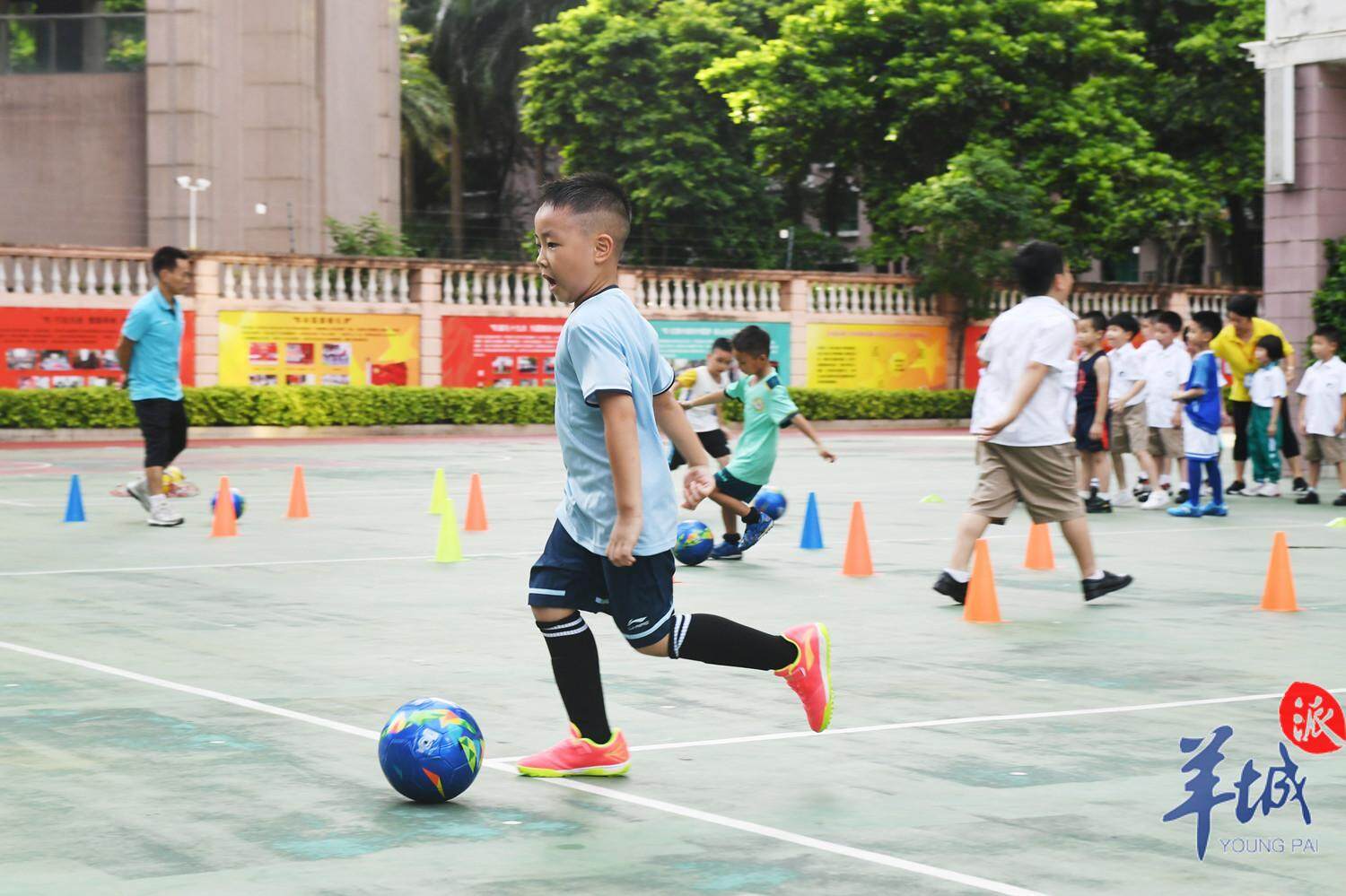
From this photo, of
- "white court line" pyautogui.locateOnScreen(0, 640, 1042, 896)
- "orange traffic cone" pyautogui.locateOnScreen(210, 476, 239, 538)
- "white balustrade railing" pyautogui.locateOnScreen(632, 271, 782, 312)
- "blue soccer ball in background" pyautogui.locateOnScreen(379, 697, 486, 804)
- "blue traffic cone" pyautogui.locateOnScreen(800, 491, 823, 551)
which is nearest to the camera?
"white court line" pyautogui.locateOnScreen(0, 640, 1042, 896)

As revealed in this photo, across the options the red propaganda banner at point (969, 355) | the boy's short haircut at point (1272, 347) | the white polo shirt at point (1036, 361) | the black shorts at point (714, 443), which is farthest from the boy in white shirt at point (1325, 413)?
the red propaganda banner at point (969, 355)

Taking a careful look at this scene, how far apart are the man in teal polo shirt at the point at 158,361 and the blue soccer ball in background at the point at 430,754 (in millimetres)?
8541

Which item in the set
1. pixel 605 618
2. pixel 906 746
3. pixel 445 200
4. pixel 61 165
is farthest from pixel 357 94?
pixel 906 746

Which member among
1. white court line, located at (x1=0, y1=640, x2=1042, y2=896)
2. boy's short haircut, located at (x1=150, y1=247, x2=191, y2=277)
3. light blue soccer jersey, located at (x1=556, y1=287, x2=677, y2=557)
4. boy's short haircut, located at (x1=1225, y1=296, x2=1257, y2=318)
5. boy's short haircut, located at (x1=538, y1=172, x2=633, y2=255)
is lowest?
white court line, located at (x1=0, y1=640, x2=1042, y2=896)

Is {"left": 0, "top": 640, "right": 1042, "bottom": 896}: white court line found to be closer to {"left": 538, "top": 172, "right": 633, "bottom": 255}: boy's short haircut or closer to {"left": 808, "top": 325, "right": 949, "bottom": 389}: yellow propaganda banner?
{"left": 538, "top": 172, "right": 633, "bottom": 255}: boy's short haircut

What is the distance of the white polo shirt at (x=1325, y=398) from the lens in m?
16.4

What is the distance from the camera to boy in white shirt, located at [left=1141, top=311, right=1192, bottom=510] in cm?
1612

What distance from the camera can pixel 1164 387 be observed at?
637 inches

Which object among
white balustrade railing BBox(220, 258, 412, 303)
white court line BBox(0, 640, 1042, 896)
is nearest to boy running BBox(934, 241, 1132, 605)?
white court line BBox(0, 640, 1042, 896)

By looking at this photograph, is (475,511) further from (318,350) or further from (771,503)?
(318,350)

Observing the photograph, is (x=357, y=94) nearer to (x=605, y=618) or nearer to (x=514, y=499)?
(x=514, y=499)

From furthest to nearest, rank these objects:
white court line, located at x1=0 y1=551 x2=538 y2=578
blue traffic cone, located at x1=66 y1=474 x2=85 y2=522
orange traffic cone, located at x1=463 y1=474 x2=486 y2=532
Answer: blue traffic cone, located at x1=66 y1=474 x2=85 y2=522, orange traffic cone, located at x1=463 y1=474 x2=486 y2=532, white court line, located at x1=0 y1=551 x2=538 y2=578

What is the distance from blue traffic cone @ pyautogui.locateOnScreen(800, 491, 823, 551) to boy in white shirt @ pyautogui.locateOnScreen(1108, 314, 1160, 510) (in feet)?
15.0

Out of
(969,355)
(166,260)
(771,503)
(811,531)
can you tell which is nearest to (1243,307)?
(811,531)
